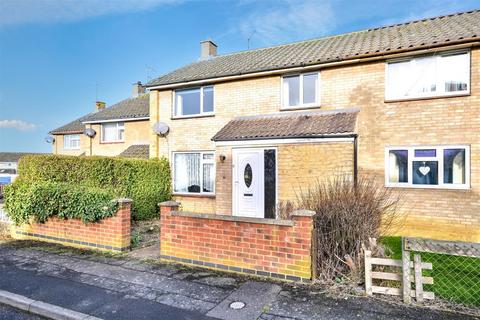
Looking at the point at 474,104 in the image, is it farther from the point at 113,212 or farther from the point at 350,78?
the point at 113,212

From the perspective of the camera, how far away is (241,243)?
5.36m

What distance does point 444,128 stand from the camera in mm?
8414

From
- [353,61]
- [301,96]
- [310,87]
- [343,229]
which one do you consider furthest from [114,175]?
[353,61]

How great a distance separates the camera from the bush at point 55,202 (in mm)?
6805

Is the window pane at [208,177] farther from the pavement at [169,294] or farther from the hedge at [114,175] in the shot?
the pavement at [169,294]

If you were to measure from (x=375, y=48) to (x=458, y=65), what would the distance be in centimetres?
231

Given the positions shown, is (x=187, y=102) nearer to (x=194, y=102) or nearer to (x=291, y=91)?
(x=194, y=102)

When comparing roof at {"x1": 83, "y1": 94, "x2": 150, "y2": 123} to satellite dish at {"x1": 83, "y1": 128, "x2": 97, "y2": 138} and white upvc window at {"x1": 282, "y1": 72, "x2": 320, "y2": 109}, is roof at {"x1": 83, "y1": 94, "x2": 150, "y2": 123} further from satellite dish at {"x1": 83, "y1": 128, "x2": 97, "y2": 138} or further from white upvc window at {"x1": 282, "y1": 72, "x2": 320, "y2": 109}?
white upvc window at {"x1": 282, "y1": 72, "x2": 320, "y2": 109}

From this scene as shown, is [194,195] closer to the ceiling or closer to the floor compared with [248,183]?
closer to the floor

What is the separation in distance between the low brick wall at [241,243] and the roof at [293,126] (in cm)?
436

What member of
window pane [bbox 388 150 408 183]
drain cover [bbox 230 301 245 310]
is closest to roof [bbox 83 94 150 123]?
window pane [bbox 388 150 408 183]

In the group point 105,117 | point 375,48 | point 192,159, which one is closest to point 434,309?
point 375,48

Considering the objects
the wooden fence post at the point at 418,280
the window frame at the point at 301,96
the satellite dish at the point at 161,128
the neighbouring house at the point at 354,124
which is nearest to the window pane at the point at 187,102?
the neighbouring house at the point at 354,124

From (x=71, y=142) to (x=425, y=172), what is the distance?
2419cm
